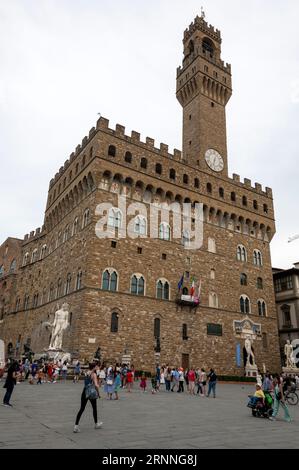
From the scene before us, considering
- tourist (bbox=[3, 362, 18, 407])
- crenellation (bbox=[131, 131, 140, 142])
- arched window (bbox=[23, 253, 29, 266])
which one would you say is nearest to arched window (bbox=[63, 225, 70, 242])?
crenellation (bbox=[131, 131, 140, 142])

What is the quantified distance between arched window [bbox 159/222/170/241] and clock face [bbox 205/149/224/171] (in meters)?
8.89

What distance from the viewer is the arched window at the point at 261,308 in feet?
115

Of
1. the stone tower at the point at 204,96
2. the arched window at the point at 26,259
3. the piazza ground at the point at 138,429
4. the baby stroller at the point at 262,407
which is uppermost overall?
the stone tower at the point at 204,96

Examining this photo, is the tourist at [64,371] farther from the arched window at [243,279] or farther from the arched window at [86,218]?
the arched window at [243,279]

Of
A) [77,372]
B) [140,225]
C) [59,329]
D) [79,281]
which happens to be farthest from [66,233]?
[77,372]

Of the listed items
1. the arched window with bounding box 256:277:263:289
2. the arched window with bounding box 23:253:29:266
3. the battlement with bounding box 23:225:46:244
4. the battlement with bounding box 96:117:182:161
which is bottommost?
the arched window with bounding box 256:277:263:289

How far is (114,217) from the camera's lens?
28672 millimetres

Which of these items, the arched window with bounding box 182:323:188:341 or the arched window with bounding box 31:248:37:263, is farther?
the arched window with bounding box 31:248:37:263

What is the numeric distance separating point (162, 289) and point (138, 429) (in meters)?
21.5

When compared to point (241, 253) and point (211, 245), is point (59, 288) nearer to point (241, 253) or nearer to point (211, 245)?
point (211, 245)

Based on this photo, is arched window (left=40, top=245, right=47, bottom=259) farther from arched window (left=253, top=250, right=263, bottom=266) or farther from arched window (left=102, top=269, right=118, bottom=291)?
arched window (left=253, top=250, right=263, bottom=266)

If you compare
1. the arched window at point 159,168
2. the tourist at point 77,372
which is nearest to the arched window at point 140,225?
the arched window at point 159,168

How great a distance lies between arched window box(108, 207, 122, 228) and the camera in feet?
93.2

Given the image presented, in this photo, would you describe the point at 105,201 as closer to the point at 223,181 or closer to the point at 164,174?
the point at 164,174
